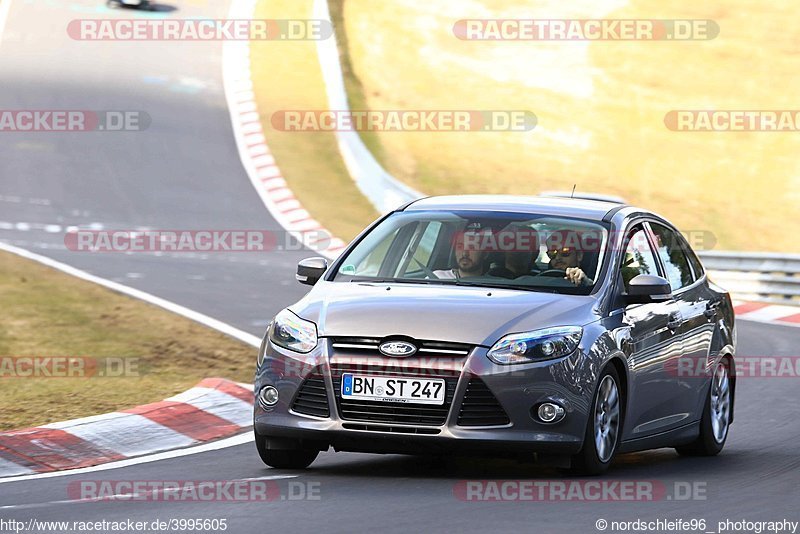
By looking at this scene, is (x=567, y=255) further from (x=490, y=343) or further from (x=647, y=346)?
(x=490, y=343)

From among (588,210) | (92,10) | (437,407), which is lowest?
(437,407)

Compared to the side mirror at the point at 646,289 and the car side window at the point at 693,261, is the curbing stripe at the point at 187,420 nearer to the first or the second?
the side mirror at the point at 646,289

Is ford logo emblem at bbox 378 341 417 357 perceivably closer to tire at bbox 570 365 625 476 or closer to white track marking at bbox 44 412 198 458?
tire at bbox 570 365 625 476

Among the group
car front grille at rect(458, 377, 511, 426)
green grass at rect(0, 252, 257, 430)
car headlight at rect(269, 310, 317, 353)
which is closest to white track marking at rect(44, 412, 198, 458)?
green grass at rect(0, 252, 257, 430)

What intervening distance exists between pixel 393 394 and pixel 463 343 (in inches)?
17.5

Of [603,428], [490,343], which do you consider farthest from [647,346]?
[490,343]

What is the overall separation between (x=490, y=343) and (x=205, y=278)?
37.2ft

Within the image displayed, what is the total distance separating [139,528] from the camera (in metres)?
6.97

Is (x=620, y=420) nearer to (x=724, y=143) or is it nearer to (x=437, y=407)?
(x=437, y=407)

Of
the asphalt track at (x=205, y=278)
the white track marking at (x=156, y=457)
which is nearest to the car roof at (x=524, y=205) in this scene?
the asphalt track at (x=205, y=278)

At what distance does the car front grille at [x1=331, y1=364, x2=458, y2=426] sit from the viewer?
8.20 metres

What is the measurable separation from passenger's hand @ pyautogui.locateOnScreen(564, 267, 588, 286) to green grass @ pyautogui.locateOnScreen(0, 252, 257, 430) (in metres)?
3.75

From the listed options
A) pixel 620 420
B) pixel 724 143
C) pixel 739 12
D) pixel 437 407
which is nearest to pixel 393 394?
pixel 437 407

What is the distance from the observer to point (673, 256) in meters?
10.4
